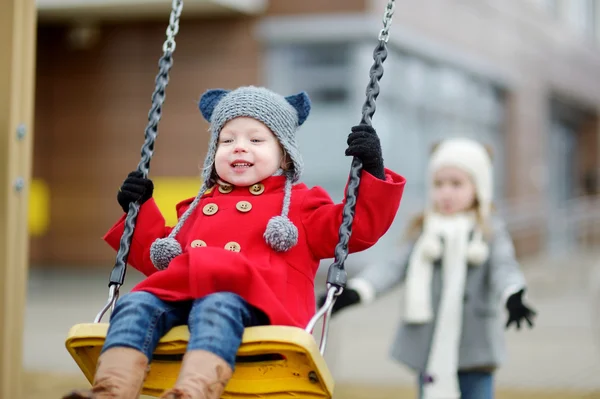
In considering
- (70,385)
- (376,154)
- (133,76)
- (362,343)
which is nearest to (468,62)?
(133,76)

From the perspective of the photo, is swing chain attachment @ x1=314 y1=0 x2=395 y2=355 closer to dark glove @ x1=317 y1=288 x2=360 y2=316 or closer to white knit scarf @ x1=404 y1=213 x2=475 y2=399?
dark glove @ x1=317 y1=288 x2=360 y2=316

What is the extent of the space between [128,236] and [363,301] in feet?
4.91

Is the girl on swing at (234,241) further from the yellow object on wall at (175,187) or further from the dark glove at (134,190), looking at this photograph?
the yellow object on wall at (175,187)

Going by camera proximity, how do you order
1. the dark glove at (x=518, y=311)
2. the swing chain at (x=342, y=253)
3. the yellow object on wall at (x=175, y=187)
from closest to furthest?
the swing chain at (x=342, y=253)
the dark glove at (x=518, y=311)
the yellow object on wall at (x=175, y=187)

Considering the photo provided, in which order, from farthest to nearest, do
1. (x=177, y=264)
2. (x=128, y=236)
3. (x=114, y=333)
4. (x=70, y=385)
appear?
(x=70, y=385), (x=128, y=236), (x=177, y=264), (x=114, y=333)

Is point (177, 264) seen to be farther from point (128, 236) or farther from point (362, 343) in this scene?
point (362, 343)

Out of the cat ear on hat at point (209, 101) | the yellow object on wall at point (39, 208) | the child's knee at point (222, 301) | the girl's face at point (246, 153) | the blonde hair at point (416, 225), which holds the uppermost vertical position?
the yellow object on wall at point (39, 208)

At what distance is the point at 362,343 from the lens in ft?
28.6

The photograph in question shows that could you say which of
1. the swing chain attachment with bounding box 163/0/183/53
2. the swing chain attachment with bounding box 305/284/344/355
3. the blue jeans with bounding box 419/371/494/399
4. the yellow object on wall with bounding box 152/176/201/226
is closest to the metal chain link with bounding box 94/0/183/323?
the swing chain attachment with bounding box 163/0/183/53

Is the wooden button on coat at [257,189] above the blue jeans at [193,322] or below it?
above

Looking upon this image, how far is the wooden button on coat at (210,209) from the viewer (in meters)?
3.09

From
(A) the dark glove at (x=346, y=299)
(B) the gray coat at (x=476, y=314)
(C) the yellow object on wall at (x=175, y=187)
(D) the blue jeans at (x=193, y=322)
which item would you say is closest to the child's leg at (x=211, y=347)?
(D) the blue jeans at (x=193, y=322)

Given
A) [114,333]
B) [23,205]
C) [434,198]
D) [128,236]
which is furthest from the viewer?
[434,198]

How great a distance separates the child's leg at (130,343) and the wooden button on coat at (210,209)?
1.16ft
